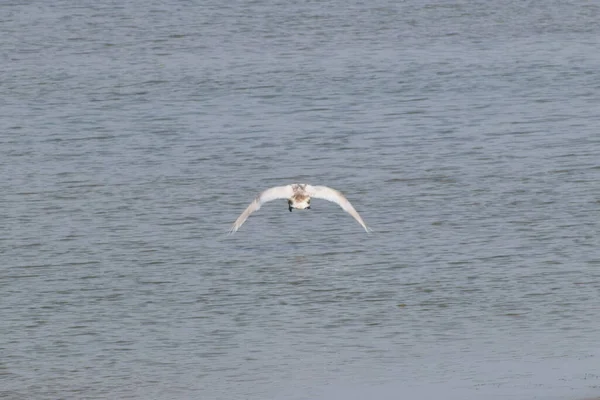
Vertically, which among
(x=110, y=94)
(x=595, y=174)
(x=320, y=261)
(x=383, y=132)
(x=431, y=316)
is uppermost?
(x=110, y=94)

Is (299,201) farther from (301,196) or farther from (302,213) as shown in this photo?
(302,213)

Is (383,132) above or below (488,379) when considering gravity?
above

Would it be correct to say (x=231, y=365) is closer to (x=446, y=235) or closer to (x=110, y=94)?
(x=446, y=235)

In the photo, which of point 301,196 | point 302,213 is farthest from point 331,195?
point 302,213

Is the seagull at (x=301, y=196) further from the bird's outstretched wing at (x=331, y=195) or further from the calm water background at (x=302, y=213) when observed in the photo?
the calm water background at (x=302, y=213)

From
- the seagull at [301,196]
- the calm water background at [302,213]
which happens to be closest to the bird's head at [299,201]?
the seagull at [301,196]

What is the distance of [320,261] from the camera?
13273 millimetres

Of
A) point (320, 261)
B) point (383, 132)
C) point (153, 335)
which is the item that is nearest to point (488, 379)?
point (153, 335)

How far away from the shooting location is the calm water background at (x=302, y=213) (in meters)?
10.5

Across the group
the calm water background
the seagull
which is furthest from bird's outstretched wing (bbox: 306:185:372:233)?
the calm water background

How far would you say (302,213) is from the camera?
15.2 meters

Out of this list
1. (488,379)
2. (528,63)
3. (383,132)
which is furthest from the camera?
(528,63)

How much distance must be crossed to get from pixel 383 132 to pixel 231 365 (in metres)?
8.38

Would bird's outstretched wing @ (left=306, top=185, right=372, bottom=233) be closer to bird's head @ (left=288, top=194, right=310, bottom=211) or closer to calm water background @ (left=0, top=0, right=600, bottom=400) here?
bird's head @ (left=288, top=194, right=310, bottom=211)
